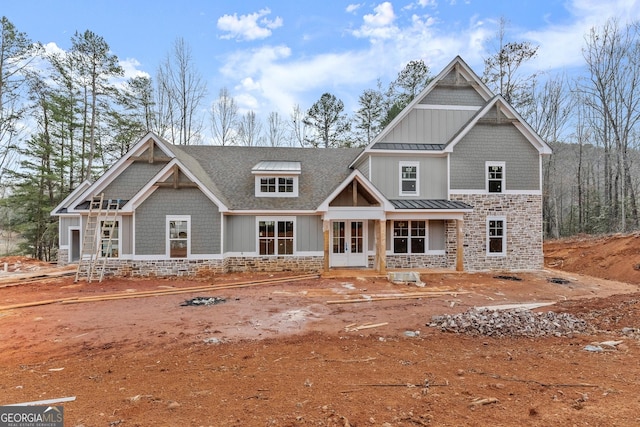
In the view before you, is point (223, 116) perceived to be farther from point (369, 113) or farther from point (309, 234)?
point (309, 234)

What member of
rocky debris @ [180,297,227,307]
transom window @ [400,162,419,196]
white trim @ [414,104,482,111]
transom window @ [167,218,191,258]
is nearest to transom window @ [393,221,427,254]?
transom window @ [400,162,419,196]

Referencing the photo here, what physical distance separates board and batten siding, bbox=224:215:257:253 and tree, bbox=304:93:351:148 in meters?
16.9

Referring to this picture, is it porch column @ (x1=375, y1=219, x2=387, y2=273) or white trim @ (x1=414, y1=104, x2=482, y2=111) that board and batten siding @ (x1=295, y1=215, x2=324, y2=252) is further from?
white trim @ (x1=414, y1=104, x2=482, y2=111)

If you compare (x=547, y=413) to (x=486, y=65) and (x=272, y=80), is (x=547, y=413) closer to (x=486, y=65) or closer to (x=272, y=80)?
(x=272, y=80)

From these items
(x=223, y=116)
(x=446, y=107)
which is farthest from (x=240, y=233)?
(x=223, y=116)

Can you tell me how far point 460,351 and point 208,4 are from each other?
→ 17.1m

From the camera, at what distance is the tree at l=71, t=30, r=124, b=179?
2091 cm

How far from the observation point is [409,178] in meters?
14.4

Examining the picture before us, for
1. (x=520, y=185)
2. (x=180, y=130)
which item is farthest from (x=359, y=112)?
(x=520, y=185)

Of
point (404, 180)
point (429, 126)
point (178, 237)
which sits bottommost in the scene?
point (178, 237)

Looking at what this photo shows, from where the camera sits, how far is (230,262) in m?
13.4

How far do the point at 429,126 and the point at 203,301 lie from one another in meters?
12.4

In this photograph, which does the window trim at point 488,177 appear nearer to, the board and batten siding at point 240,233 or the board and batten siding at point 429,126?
the board and batten siding at point 429,126

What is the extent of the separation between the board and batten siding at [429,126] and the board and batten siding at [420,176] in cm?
98
